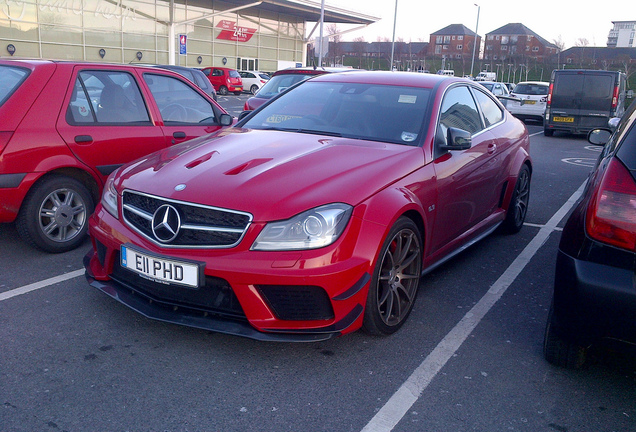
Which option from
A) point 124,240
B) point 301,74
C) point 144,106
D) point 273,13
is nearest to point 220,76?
point 273,13

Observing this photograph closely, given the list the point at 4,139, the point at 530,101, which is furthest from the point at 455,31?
the point at 4,139

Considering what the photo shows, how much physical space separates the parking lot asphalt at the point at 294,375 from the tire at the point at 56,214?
503mm

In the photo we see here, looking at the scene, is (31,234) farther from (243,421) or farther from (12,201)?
(243,421)

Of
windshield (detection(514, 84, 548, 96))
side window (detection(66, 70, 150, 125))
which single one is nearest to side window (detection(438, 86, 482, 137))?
side window (detection(66, 70, 150, 125))

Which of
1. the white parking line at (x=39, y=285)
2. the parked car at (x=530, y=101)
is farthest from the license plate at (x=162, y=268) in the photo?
the parked car at (x=530, y=101)

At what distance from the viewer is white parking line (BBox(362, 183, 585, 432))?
2725 mm

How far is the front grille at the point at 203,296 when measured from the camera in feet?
9.93

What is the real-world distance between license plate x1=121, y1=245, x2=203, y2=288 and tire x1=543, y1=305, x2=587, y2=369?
1823 millimetres

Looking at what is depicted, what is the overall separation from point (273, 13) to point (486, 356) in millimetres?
46960

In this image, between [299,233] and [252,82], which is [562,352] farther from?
[252,82]

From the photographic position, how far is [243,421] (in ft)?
8.70

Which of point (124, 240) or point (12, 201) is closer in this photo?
point (124, 240)

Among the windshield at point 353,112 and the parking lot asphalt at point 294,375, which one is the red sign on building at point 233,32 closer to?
the windshield at point 353,112

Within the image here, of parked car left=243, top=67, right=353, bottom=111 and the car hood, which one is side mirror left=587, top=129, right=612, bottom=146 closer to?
the car hood
